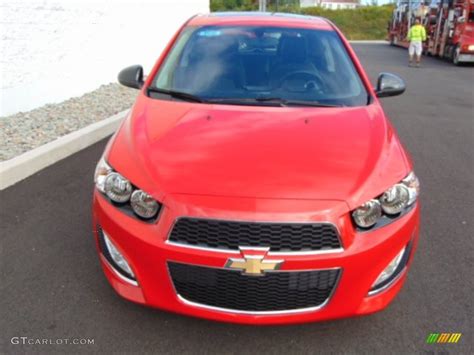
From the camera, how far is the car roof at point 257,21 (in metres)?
3.95

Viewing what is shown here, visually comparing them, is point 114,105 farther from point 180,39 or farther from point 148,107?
point 148,107

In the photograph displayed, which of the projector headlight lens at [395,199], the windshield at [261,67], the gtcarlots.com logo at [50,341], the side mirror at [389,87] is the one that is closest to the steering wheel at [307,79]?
the windshield at [261,67]

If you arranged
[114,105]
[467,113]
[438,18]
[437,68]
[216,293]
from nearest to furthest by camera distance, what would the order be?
[216,293] → [114,105] → [467,113] → [437,68] → [438,18]

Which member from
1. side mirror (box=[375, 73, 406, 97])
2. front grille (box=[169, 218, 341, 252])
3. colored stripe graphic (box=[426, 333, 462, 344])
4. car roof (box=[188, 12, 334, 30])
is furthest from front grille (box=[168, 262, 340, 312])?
car roof (box=[188, 12, 334, 30])

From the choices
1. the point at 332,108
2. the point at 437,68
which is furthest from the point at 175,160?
the point at 437,68

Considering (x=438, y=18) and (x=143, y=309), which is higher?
(x=143, y=309)

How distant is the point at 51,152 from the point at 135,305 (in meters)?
3.03

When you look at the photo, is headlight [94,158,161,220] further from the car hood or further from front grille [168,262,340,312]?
front grille [168,262,340,312]

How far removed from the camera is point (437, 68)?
59.7ft

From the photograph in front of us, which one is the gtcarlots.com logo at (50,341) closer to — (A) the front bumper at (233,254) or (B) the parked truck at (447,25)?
(A) the front bumper at (233,254)

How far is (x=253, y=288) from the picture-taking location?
2.25 metres

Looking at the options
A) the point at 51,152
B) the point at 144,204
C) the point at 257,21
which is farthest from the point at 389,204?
the point at 51,152

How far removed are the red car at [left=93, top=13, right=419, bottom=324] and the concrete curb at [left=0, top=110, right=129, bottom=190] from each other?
7.47 ft

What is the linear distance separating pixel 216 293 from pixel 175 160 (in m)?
0.75
